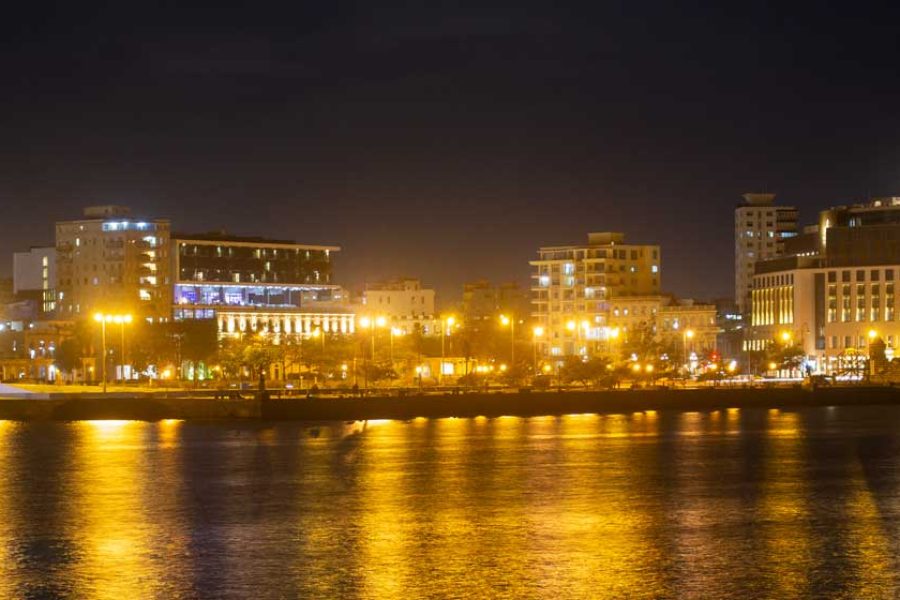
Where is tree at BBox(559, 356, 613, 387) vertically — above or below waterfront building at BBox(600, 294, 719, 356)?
below

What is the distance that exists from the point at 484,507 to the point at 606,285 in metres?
152

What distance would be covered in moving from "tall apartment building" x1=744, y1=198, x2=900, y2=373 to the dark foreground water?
9417 cm

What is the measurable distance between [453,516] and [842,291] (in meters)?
136

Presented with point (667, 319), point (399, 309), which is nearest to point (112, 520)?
point (667, 319)

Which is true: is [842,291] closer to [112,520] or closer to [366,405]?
[366,405]

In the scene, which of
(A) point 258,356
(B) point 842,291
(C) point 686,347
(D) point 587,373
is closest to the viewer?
(D) point 587,373

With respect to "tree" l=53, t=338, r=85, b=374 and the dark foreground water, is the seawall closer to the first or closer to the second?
the dark foreground water

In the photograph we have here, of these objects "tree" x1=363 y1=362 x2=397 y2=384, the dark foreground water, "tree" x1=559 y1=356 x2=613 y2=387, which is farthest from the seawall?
"tree" x1=363 y1=362 x2=397 y2=384

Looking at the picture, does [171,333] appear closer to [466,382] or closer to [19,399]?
[466,382]

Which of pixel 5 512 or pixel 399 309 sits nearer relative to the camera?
pixel 5 512

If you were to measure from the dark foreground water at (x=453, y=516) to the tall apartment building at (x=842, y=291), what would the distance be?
309 feet

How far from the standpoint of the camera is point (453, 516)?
45.9m

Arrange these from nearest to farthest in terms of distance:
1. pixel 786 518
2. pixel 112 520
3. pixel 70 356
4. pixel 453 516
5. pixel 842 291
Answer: pixel 786 518, pixel 112 520, pixel 453 516, pixel 70 356, pixel 842 291

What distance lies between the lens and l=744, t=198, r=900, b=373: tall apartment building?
172375 mm
